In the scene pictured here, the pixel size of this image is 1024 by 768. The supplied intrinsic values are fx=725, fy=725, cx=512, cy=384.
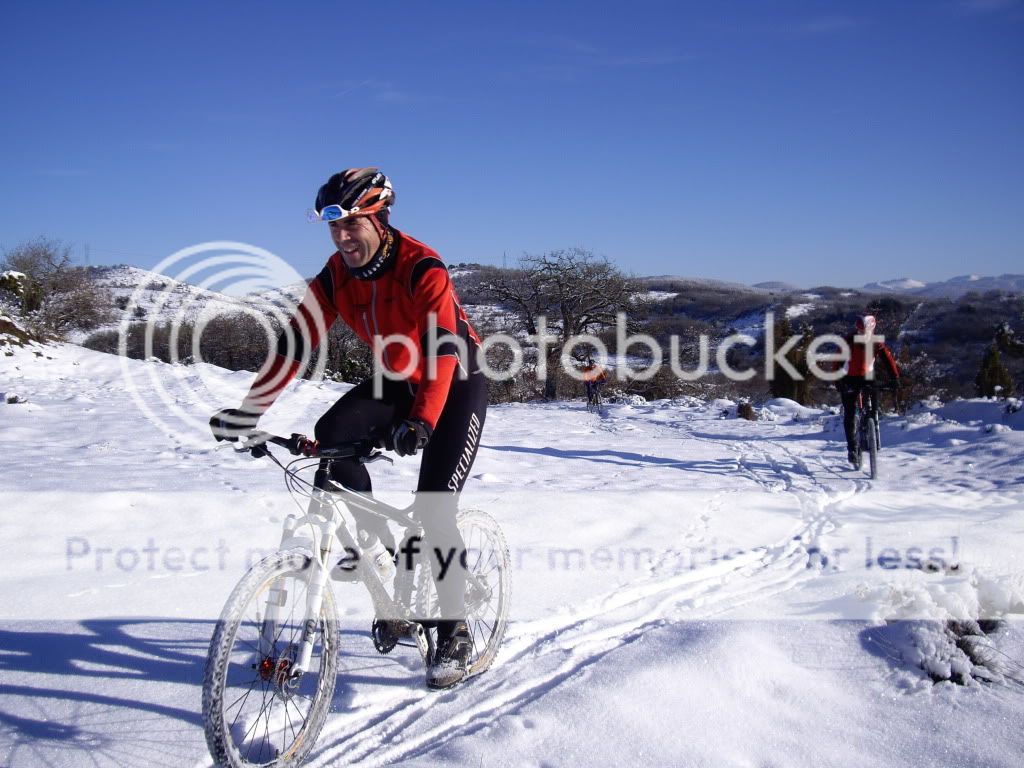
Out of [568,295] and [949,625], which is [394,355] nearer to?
[949,625]

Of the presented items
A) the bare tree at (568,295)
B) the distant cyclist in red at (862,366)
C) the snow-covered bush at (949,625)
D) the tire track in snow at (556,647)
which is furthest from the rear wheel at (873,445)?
the bare tree at (568,295)

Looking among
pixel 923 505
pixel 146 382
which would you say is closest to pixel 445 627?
pixel 923 505

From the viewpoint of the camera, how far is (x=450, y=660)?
304 cm

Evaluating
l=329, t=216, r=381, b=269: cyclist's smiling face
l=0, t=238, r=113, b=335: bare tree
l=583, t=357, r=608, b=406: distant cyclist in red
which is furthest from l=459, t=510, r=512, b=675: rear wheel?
l=0, t=238, r=113, b=335: bare tree

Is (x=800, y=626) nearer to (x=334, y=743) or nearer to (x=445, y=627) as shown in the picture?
(x=445, y=627)

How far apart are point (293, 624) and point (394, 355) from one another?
3.76 ft

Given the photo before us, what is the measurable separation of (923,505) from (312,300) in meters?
7.02

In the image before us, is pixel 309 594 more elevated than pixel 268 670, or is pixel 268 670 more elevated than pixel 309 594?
pixel 309 594

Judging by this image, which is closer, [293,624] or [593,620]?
[293,624]

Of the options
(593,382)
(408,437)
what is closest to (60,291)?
(593,382)

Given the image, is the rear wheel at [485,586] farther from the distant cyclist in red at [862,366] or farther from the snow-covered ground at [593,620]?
the distant cyclist in red at [862,366]

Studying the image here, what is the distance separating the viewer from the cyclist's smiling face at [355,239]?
2.83 meters

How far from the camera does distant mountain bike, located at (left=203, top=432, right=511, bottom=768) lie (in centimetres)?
A: 224

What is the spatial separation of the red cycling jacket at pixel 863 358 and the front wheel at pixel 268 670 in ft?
27.6
